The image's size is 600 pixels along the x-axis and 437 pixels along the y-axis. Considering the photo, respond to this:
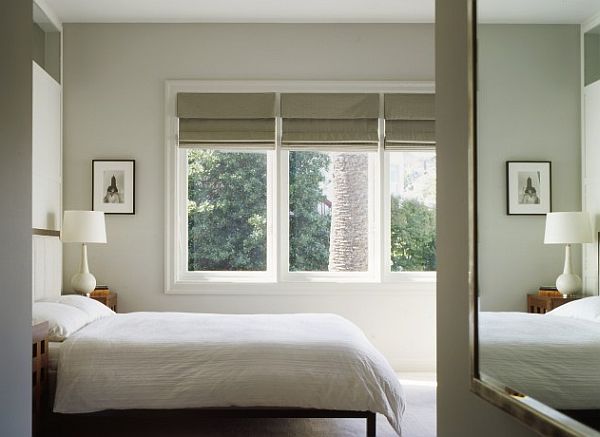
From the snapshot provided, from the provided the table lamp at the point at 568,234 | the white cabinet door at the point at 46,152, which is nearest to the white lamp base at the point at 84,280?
the white cabinet door at the point at 46,152

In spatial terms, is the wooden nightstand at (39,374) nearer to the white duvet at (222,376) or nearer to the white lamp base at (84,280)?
the white duvet at (222,376)

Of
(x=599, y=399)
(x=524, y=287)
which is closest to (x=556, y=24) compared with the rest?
(x=524, y=287)

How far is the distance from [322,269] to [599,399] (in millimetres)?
4632


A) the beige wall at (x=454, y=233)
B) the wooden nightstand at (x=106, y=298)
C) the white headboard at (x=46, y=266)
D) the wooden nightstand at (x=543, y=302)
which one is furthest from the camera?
the wooden nightstand at (x=106, y=298)

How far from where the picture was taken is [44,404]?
3193 millimetres

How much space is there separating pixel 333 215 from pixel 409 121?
3.48 feet

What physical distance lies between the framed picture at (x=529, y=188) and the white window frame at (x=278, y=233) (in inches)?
163

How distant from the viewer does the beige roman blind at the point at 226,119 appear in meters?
5.30

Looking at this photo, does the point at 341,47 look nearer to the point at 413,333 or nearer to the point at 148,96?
the point at 148,96

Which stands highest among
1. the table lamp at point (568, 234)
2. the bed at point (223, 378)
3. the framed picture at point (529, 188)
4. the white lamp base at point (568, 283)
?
the framed picture at point (529, 188)

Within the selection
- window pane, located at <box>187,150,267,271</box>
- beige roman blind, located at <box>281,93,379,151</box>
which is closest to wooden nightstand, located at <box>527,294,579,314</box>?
beige roman blind, located at <box>281,93,379,151</box>

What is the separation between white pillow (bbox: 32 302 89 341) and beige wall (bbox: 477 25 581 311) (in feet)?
8.73

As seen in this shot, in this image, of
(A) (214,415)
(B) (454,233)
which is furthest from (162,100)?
(B) (454,233)

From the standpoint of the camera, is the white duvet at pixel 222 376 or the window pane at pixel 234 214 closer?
the white duvet at pixel 222 376
